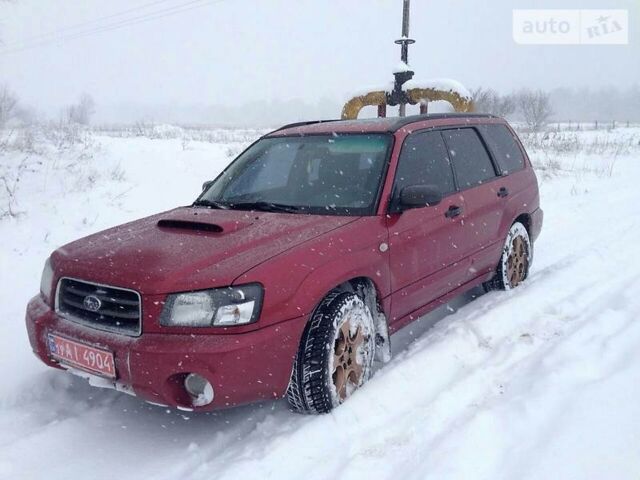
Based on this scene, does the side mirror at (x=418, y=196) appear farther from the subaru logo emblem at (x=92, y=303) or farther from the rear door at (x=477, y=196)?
the subaru logo emblem at (x=92, y=303)

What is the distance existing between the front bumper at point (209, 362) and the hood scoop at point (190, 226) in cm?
77

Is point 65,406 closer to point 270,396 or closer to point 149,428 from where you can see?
point 149,428

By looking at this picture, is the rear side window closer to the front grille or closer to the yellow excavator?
the yellow excavator

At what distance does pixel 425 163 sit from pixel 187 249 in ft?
6.17

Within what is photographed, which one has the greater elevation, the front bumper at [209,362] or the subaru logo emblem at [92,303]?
the subaru logo emblem at [92,303]

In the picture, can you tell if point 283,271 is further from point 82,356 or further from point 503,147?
point 503,147

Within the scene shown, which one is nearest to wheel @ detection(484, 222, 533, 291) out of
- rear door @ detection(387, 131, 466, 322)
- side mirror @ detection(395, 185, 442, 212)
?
rear door @ detection(387, 131, 466, 322)

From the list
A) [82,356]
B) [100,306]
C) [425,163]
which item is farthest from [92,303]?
[425,163]

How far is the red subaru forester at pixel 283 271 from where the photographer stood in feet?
8.02

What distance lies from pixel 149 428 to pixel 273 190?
5.66 ft

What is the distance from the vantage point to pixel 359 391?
2.97 meters

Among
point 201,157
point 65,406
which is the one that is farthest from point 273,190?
point 201,157

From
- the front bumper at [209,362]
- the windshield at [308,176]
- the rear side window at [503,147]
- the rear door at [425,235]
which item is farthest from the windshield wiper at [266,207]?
the rear side window at [503,147]

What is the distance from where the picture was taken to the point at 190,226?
124 inches
